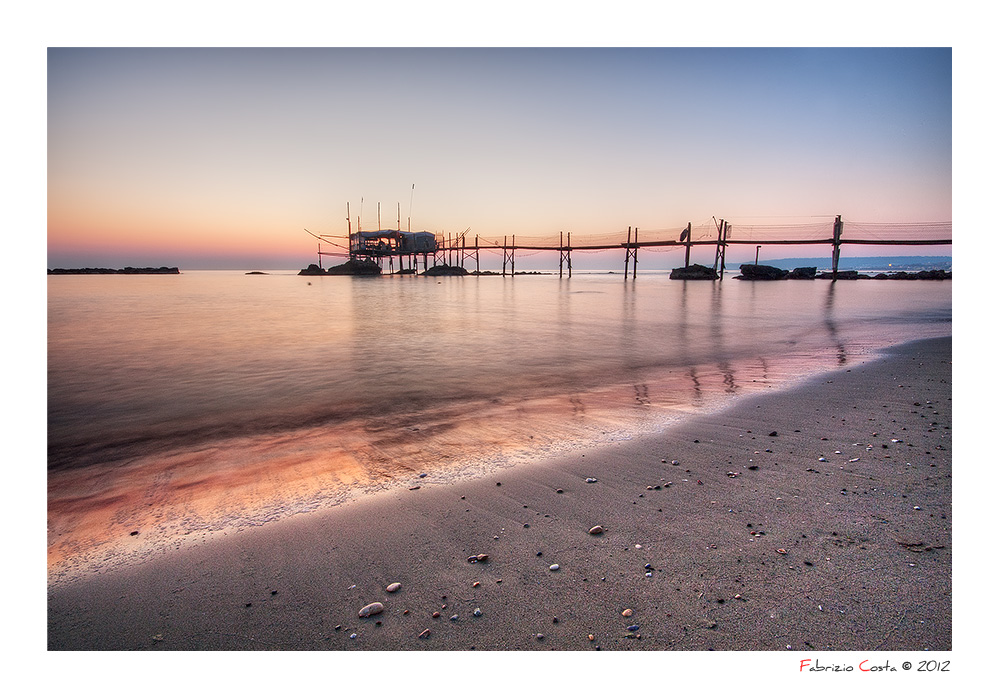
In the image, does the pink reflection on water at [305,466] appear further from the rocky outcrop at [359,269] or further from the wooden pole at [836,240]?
the rocky outcrop at [359,269]

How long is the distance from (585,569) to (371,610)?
3.11ft

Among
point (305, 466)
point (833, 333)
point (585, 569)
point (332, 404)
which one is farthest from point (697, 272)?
point (585, 569)

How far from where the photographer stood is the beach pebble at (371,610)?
199 centimetres

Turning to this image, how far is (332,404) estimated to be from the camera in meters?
6.30

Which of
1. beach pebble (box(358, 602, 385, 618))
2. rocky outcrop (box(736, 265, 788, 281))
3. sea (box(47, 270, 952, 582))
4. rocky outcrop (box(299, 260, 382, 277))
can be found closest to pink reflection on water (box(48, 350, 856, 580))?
sea (box(47, 270, 952, 582))

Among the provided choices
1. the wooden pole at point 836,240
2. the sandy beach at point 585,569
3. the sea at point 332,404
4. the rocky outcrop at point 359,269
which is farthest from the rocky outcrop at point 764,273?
the rocky outcrop at point 359,269

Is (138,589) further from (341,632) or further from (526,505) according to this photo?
(526,505)

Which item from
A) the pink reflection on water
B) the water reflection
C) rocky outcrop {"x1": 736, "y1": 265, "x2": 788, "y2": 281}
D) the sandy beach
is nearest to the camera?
the sandy beach

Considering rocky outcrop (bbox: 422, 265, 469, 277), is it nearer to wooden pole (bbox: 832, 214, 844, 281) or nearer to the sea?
wooden pole (bbox: 832, 214, 844, 281)

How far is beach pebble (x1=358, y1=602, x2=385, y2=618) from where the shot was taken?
78.2 inches

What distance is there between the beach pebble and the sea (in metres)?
1.21

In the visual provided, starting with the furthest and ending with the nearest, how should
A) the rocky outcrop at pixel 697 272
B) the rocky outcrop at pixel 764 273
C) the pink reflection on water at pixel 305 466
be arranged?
the rocky outcrop at pixel 697 272 < the rocky outcrop at pixel 764 273 < the pink reflection on water at pixel 305 466

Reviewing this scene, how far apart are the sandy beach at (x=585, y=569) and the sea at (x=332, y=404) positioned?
0.48 m
